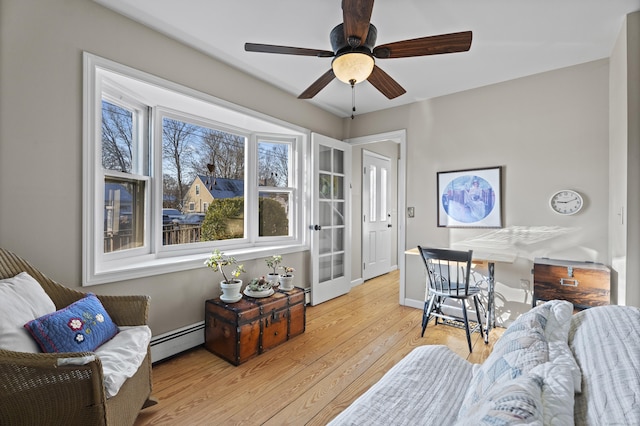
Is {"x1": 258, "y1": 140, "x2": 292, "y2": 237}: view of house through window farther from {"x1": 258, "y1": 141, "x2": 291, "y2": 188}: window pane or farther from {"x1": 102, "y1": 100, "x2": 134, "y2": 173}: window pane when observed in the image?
{"x1": 102, "y1": 100, "x2": 134, "y2": 173}: window pane

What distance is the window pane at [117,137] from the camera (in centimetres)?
229

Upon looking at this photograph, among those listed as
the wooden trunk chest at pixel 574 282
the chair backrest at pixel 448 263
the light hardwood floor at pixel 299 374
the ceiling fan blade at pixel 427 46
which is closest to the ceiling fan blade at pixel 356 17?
the ceiling fan blade at pixel 427 46

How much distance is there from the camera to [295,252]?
357cm

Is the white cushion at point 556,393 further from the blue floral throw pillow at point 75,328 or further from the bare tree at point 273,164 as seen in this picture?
the bare tree at point 273,164

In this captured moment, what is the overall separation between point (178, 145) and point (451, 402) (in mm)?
2826

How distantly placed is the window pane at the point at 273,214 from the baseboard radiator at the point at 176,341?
1.23 m

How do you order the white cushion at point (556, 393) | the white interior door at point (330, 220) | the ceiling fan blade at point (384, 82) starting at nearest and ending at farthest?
the white cushion at point (556, 393)
the ceiling fan blade at point (384, 82)
the white interior door at point (330, 220)

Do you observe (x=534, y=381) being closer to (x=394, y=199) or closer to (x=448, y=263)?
(x=448, y=263)

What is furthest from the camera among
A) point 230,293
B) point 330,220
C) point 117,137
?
point 330,220

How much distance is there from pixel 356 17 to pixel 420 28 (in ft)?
3.34

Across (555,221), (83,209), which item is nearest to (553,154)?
(555,221)

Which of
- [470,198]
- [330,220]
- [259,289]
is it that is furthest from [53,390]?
[470,198]

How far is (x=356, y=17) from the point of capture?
1.49 m

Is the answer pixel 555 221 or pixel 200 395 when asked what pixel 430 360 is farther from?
pixel 555 221
